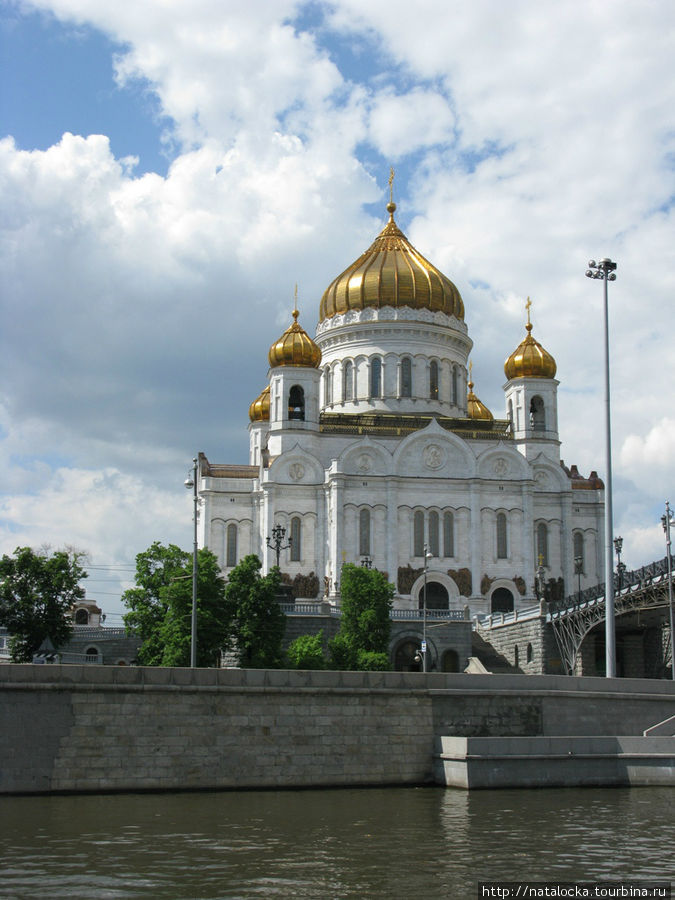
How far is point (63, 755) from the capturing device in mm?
28766

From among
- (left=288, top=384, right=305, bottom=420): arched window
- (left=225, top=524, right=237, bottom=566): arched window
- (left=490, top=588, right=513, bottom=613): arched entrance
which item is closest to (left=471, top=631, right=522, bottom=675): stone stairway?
(left=490, top=588, right=513, bottom=613): arched entrance

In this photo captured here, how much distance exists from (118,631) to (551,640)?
827 inches

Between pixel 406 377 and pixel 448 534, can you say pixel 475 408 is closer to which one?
pixel 406 377

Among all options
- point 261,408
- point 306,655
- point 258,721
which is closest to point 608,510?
point 258,721

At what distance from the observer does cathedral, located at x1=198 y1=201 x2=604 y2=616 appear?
221 ft

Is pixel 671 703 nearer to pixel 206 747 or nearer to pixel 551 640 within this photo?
pixel 206 747

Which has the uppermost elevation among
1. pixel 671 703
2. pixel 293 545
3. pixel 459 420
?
pixel 459 420

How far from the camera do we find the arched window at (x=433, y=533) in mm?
68000

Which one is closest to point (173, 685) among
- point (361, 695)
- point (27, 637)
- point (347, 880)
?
point (361, 695)

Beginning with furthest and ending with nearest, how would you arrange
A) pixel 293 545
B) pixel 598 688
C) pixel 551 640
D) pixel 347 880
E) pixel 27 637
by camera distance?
pixel 293 545, pixel 551 640, pixel 27 637, pixel 598 688, pixel 347 880

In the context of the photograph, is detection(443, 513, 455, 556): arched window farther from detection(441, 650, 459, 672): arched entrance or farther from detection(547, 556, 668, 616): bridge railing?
detection(547, 556, 668, 616): bridge railing

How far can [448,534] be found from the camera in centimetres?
6838

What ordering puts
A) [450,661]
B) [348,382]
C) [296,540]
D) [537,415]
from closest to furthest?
1. [450,661]
2. [296,540]
3. [537,415]
4. [348,382]

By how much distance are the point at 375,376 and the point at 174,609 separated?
32.7 m
